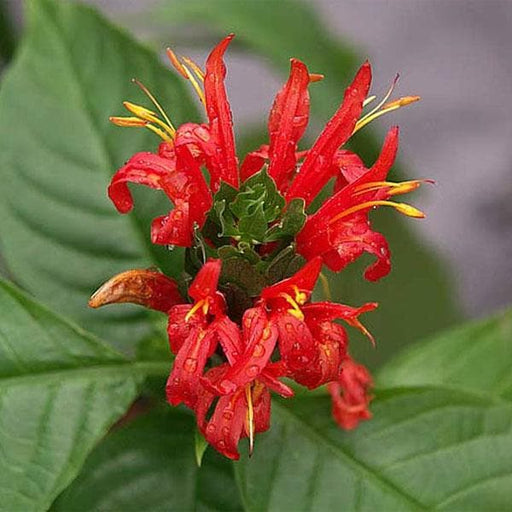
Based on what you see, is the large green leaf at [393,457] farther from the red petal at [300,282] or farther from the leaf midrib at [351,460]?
the red petal at [300,282]

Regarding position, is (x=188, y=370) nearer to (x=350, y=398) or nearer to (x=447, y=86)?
(x=350, y=398)

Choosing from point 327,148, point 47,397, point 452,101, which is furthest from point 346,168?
point 452,101

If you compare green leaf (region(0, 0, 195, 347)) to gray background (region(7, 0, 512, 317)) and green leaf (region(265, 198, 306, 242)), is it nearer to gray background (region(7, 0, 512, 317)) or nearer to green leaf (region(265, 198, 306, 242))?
green leaf (region(265, 198, 306, 242))

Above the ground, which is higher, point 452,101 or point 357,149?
point 357,149

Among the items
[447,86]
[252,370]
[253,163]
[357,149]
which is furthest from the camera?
[447,86]

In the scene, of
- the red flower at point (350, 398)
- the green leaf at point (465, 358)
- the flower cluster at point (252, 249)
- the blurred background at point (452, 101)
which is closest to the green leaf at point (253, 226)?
the flower cluster at point (252, 249)

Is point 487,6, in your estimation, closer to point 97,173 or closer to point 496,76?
point 496,76
